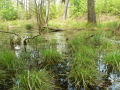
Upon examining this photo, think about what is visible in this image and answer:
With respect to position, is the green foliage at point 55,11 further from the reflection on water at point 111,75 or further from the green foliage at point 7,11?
the reflection on water at point 111,75

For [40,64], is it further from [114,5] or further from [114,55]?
[114,5]

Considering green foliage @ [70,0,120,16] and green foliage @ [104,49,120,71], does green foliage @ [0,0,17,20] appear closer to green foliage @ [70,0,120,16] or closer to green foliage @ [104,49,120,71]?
green foliage @ [70,0,120,16]

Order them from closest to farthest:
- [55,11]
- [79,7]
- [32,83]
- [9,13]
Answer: [32,83] < [79,7] < [55,11] < [9,13]

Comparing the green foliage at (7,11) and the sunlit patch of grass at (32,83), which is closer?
the sunlit patch of grass at (32,83)

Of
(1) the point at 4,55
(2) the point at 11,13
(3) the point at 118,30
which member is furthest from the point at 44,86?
(2) the point at 11,13

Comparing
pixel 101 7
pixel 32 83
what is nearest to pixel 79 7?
pixel 101 7

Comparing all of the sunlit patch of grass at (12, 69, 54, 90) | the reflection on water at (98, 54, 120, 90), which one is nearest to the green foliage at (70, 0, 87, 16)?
the reflection on water at (98, 54, 120, 90)

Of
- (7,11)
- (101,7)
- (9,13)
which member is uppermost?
(7,11)

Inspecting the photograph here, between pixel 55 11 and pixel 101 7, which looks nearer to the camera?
pixel 101 7

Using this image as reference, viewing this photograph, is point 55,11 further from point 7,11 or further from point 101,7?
point 7,11

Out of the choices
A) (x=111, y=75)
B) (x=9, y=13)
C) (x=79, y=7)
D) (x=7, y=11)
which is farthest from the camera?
(x=9, y=13)

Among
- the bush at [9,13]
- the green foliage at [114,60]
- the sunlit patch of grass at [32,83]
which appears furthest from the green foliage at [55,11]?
the sunlit patch of grass at [32,83]

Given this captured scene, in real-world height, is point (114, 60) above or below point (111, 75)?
above

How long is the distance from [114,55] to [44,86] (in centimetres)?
195
